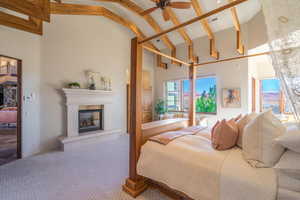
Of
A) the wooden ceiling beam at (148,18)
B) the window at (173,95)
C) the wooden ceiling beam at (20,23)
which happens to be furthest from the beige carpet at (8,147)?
the window at (173,95)

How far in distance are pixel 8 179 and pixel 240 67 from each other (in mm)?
5987

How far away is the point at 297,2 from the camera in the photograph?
848 millimetres

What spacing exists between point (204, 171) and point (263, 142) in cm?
56

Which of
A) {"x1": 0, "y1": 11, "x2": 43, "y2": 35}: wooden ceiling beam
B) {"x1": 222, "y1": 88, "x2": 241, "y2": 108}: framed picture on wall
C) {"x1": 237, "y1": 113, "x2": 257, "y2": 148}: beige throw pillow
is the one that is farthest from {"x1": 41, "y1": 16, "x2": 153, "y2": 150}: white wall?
{"x1": 237, "y1": 113, "x2": 257, "y2": 148}: beige throw pillow

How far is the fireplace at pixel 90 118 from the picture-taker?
13.2ft

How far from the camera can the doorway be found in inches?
111

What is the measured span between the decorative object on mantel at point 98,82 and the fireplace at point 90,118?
0.62 metres

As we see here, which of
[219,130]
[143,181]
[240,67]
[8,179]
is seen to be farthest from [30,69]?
[240,67]

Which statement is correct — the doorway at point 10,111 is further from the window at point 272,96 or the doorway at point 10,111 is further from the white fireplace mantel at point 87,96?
the window at point 272,96

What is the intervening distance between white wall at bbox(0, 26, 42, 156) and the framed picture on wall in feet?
17.7

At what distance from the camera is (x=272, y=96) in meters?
4.55

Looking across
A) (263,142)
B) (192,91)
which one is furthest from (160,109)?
(263,142)

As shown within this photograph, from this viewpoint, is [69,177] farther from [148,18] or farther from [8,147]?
[148,18]

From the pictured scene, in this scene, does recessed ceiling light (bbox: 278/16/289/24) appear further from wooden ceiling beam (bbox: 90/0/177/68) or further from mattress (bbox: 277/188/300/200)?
wooden ceiling beam (bbox: 90/0/177/68)
